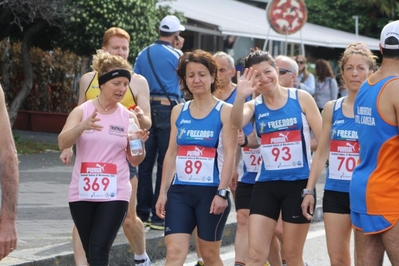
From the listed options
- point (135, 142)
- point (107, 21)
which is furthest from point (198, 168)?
point (107, 21)

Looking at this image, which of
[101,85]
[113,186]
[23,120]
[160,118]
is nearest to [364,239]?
[113,186]

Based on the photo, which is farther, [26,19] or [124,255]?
[26,19]

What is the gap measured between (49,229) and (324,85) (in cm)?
824

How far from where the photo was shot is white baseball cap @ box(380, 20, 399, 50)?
15.9 ft

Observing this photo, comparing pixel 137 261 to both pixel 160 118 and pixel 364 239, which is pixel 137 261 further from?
pixel 364 239

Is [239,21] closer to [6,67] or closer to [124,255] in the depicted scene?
[6,67]

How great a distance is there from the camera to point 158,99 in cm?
930

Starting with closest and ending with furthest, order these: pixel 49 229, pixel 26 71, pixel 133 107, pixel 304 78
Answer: pixel 133 107, pixel 49 229, pixel 304 78, pixel 26 71

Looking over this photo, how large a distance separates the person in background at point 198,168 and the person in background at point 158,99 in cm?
248

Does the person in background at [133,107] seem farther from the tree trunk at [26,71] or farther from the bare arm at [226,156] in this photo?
the tree trunk at [26,71]

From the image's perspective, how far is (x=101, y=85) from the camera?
651 centimetres

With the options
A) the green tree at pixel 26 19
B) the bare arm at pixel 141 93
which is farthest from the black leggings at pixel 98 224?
the green tree at pixel 26 19

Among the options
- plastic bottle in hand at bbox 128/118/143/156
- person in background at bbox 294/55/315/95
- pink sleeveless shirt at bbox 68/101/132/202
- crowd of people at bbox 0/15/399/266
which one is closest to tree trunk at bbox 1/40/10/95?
person in background at bbox 294/55/315/95

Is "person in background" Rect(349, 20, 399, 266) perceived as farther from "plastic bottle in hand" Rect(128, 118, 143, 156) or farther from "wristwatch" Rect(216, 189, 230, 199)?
"plastic bottle in hand" Rect(128, 118, 143, 156)
